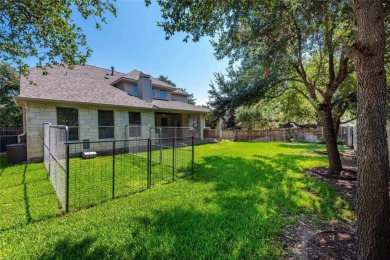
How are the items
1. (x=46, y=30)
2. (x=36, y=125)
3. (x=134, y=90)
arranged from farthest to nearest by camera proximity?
1. (x=134, y=90)
2. (x=36, y=125)
3. (x=46, y=30)

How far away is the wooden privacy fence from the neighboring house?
11.4m

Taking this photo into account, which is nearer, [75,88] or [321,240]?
[321,240]

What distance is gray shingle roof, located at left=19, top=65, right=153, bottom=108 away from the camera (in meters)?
9.33

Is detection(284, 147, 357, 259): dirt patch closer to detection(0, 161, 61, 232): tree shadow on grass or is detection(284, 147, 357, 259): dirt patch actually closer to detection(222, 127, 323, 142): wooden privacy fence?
detection(0, 161, 61, 232): tree shadow on grass

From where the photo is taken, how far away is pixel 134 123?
12984 mm

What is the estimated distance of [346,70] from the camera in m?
6.50

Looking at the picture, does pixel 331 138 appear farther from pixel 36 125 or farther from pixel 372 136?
pixel 36 125

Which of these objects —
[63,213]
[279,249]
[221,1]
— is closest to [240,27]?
[221,1]

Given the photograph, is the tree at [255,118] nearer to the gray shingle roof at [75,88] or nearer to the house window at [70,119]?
the gray shingle roof at [75,88]

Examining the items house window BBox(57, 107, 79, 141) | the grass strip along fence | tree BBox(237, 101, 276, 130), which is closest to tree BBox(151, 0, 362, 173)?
the grass strip along fence

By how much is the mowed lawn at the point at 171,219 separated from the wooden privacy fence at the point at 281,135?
18.3 metres

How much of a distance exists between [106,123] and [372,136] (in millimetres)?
11955

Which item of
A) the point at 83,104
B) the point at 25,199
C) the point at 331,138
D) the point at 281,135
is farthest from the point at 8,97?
the point at 281,135

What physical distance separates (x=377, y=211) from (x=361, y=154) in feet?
2.23
